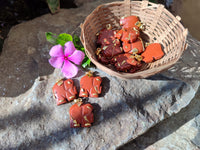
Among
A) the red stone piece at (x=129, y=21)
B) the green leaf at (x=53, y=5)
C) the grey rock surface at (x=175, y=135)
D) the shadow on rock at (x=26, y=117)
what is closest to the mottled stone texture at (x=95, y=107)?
the shadow on rock at (x=26, y=117)

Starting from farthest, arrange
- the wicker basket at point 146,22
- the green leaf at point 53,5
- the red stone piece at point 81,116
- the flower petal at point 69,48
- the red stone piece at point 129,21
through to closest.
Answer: the green leaf at point 53,5
the red stone piece at point 129,21
the wicker basket at point 146,22
the flower petal at point 69,48
the red stone piece at point 81,116

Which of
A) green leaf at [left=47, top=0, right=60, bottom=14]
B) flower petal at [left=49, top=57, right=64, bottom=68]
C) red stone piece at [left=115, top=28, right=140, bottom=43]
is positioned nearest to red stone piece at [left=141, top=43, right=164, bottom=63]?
red stone piece at [left=115, top=28, right=140, bottom=43]

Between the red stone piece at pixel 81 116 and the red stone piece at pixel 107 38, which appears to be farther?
the red stone piece at pixel 107 38

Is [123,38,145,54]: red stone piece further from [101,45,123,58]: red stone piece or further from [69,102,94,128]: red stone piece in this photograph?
[69,102,94,128]: red stone piece

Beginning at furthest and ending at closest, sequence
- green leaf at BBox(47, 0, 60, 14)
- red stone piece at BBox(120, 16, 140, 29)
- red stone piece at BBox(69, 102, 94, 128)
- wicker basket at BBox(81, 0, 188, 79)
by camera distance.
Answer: green leaf at BBox(47, 0, 60, 14) < red stone piece at BBox(120, 16, 140, 29) < wicker basket at BBox(81, 0, 188, 79) < red stone piece at BBox(69, 102, 94, 128)

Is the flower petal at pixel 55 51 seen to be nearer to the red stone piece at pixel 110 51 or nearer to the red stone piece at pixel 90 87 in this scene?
the red stone piece at pixel 90 87

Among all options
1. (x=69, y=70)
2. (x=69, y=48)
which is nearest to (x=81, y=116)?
(x=69, y=70)
